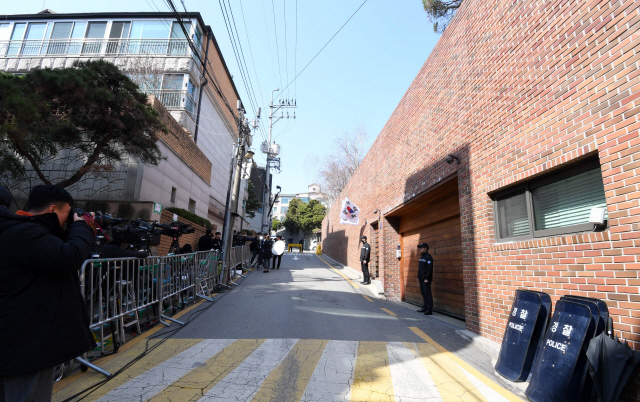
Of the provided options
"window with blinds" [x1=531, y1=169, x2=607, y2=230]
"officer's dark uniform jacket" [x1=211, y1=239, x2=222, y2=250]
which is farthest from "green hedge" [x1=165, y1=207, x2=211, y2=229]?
"window with blinds" [x1=531, y1=169, x2=607, y2=230]

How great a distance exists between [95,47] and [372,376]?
76.9ft

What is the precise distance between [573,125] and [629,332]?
7.26 ft

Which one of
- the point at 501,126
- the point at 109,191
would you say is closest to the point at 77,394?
the point at 501,126

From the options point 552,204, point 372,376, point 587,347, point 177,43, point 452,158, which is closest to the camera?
point 587,347

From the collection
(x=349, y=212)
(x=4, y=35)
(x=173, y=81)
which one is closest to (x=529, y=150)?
Answer: (x=349, y=212)

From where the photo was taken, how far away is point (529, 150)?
4.53m

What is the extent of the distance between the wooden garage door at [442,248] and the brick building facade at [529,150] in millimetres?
50

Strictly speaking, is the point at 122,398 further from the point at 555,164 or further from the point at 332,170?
the point at 332,170

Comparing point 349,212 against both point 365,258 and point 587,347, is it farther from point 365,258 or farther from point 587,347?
A: point 587,347

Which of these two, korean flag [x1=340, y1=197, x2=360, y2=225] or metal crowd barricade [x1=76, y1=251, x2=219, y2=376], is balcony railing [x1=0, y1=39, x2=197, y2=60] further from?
metal crowd barricade [x1=76, y1=251, x2=219, y2=376]

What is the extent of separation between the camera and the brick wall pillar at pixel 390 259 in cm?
1079

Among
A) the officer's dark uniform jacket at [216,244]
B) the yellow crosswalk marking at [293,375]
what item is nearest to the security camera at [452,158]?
the yellow crosswalk marking at [293,375]

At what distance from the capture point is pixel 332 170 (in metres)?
37.2

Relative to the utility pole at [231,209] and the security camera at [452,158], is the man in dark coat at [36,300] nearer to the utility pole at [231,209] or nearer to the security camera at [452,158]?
the security camera at [452,158]
